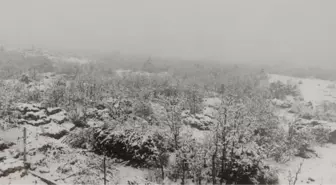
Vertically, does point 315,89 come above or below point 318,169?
above

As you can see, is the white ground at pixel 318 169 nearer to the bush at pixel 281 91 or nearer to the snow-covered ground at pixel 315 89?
the bush at pixel 281 91

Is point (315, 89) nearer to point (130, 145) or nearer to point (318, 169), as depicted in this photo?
point (318, 169)

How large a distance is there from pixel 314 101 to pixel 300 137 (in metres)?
38.1

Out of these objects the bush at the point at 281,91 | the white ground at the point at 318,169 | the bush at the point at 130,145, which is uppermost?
the bush at the point at 281,91

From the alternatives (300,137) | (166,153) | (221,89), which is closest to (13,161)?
(166,153)

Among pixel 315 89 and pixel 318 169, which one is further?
pixel 315 89

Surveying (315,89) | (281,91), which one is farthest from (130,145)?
(315,89)

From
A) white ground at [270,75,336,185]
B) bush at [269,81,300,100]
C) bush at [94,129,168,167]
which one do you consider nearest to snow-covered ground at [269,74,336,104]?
bush at [269,81,300,100]

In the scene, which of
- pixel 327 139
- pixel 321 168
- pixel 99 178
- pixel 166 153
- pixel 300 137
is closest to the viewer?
pixel 99 178

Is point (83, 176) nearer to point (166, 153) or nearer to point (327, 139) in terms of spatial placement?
point (166, 153)

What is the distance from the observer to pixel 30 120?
36.4 m

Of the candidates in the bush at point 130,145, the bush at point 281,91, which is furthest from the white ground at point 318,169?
the bush at point 281,91

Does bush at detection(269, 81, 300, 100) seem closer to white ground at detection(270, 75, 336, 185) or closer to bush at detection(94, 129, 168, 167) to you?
white ground at detection(270, 75, 336, 185)

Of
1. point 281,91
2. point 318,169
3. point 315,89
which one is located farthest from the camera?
point 315,89
